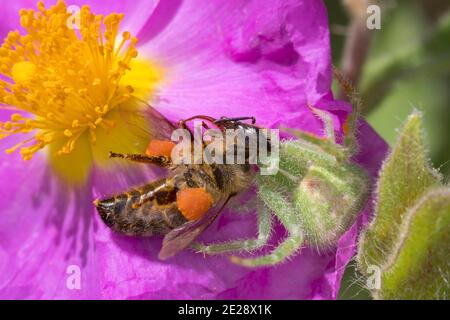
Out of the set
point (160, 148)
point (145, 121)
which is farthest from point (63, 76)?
point (160, 148)

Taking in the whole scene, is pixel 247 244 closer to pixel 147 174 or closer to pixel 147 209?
pixel 147 209

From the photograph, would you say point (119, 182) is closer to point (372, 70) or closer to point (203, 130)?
point (203, 130)

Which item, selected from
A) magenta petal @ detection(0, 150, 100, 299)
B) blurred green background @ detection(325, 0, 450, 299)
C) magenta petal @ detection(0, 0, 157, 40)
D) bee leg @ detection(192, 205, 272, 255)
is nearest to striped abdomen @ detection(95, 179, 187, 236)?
bee leg @ detection(192, 205, 272, 255)

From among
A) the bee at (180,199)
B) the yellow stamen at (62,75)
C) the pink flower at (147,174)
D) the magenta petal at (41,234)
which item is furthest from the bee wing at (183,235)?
the yellow stamen at (62,75)

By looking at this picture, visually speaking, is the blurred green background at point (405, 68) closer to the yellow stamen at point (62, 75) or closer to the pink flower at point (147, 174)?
the pink flower at point (147, 174)

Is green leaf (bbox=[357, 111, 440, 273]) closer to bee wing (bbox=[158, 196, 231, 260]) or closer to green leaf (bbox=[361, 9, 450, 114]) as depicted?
bee wing (bbox=[158, 196, 231, 260])

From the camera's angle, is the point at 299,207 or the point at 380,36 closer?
the point at 299,207
